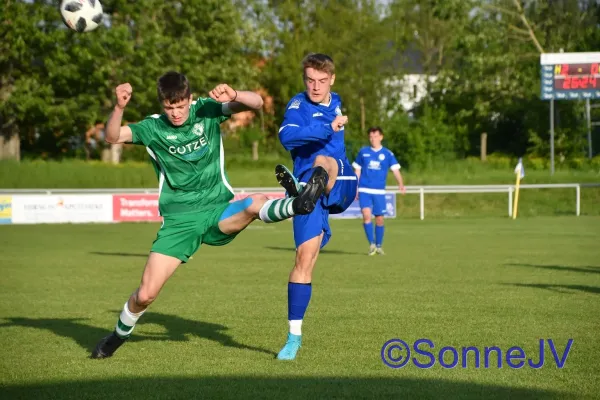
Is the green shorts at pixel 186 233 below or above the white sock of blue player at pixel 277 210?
below

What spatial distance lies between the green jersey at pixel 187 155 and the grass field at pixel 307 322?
1.13 m

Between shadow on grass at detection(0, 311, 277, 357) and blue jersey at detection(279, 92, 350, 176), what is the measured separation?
4.80ft

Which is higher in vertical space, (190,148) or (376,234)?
(190,148)

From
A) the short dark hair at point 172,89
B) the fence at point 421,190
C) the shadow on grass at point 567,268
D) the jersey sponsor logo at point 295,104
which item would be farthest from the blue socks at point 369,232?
the fence at point 421,190

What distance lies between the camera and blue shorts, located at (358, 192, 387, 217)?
17.8 m

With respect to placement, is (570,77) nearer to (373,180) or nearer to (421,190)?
(421,190)

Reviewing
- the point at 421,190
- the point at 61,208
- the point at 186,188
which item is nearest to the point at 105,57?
the point at 61,208

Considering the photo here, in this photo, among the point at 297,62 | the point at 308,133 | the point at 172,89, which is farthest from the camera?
the point at 297,62

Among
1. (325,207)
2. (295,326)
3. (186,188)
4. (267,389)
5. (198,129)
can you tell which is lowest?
(267,389)

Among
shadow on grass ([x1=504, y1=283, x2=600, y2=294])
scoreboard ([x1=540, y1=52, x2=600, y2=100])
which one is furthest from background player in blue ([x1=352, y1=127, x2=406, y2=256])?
scoreboard ([x1=540, y1=52, x2=600, y2=100])

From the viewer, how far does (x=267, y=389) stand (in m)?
6.00

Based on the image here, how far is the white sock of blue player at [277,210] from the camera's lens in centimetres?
675

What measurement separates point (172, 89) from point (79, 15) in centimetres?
359

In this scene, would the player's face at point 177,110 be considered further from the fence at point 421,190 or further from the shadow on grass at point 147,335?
the fence at point 421,190
